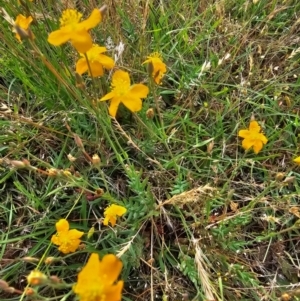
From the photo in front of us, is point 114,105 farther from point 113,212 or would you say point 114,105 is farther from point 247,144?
point 247,144

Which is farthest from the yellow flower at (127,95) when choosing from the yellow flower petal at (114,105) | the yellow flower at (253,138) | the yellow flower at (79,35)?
the yellow flower at (253,138)

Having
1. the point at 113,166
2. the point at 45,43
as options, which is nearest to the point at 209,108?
the point at 113,166

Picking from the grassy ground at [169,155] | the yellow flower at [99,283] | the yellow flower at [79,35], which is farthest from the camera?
the grassy ground at [169,155]

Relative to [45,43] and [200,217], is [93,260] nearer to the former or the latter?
[200,217]

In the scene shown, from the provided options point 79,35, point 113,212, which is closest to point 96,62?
point 79,35

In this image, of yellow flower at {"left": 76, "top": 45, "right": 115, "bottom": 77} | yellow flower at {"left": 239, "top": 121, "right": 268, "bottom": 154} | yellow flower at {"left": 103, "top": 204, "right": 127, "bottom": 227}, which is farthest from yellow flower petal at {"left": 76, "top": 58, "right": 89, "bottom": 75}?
yellow flower at {"left": 239, "top": 121, "right": 268, "bottom": 154}

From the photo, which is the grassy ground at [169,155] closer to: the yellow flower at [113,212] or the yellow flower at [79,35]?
the yellow flower at [113,212]

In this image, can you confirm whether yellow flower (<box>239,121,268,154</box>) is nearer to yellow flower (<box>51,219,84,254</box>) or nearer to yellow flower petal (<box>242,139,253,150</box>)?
yellow flower petal (<box>242,139,253,150</box>)
